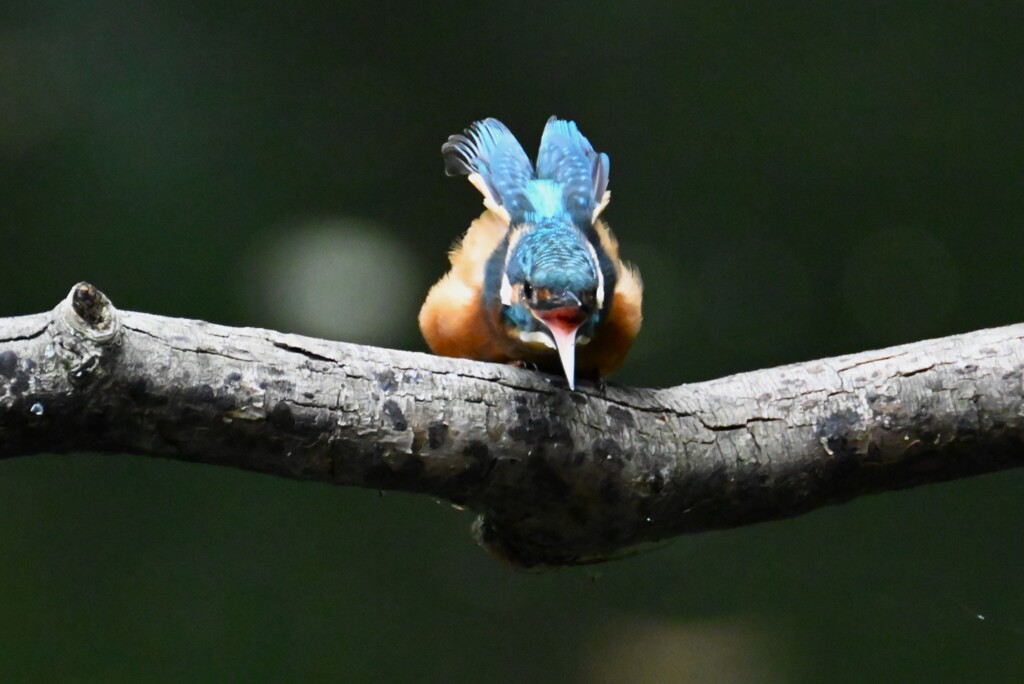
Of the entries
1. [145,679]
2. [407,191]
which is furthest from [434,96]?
[145,679]

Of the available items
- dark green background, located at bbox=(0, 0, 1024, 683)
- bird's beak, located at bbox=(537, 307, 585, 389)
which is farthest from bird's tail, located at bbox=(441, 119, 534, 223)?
dark green background, located at bbox=(0, 0, 1024, 683)

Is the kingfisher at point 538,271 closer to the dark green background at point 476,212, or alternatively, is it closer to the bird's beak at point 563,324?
the bird's beak at point 563,324

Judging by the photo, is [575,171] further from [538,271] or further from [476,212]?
[476,212]

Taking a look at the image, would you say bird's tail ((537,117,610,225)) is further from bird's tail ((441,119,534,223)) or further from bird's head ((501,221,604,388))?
bird's head ((501,221,604,388))

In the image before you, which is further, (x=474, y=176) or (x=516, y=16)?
(x=516, y=16)

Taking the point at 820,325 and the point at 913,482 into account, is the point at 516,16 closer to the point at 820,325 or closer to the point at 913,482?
the point at 820,325

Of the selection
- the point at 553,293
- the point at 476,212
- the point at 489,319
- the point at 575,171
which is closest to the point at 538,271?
the point at 553,293
